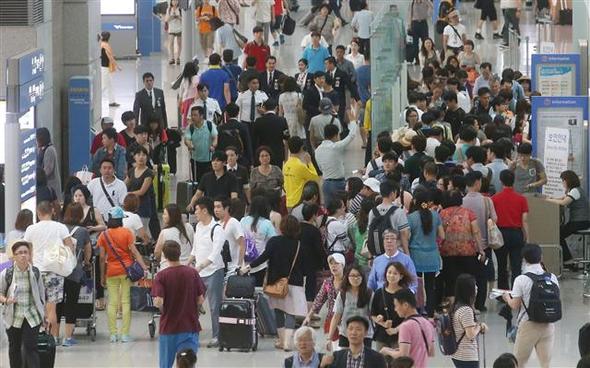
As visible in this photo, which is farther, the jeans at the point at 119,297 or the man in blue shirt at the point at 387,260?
the jeans at the point at 119,297

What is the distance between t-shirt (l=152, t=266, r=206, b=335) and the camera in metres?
14.0

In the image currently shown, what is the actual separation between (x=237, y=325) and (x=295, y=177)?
2.94m

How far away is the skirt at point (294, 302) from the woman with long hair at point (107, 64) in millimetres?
15494

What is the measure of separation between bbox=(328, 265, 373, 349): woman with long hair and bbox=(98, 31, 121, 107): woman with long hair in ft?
56.3

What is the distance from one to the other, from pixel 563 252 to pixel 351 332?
755 cm

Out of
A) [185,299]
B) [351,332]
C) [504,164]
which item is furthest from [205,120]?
[351,332]

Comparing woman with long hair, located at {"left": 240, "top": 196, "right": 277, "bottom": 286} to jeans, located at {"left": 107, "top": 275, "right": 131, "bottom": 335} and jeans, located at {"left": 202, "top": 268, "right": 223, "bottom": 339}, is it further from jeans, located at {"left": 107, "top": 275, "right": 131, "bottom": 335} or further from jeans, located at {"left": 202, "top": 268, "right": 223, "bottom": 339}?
jeans, located at {"left": 107, "top": 275, "right": 131, "bottom": 335}

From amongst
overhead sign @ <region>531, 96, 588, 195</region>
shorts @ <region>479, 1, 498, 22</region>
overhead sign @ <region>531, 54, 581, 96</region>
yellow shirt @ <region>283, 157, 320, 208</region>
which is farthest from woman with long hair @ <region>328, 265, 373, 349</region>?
shorts @ <region>479, 1, 498, 22</region>

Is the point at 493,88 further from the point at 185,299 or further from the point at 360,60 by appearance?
the point at 185,299

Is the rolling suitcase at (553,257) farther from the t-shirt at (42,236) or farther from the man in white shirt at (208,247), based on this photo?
the t-shirt at (42,236)

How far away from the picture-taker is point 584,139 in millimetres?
19500

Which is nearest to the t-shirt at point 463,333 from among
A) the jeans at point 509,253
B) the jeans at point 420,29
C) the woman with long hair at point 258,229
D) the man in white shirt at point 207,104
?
the woman with long hair at point 258,229

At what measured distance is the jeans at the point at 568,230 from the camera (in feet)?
62.0

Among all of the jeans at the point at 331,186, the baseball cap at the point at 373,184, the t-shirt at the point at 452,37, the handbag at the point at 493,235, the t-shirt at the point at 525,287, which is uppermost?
the t-shirt at the point at 452,37
